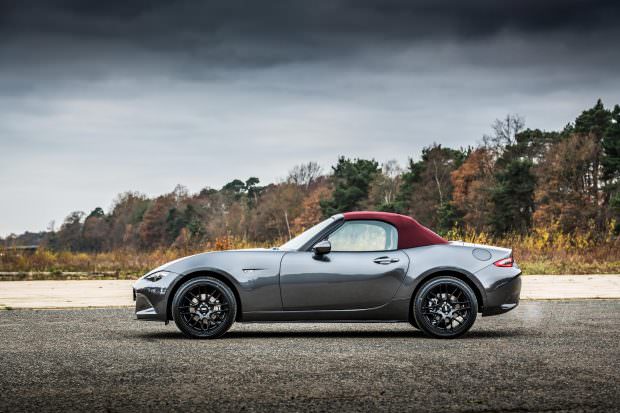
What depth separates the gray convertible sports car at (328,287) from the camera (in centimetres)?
877

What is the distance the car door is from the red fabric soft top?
0.21 meters

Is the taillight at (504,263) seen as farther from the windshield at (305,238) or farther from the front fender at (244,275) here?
the front fender at (244,275)

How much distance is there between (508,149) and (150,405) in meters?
67.5

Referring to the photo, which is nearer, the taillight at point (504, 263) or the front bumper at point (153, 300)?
the front bumper at point (153, 300)

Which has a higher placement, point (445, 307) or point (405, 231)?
point (405, 231)

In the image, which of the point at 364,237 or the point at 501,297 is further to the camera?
the point at 364,237

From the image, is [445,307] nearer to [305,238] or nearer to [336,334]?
[336,334]

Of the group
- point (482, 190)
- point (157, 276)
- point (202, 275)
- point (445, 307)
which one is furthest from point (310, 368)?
point (482, 190)

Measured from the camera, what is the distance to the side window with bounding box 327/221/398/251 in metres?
9.08

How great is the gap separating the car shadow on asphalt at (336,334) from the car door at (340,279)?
0.57 m

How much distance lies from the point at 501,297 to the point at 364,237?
5.57 ft

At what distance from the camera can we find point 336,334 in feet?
31.3

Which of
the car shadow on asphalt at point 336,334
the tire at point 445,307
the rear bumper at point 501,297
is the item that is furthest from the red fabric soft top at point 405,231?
the car shadow on asphalt at point 336,334

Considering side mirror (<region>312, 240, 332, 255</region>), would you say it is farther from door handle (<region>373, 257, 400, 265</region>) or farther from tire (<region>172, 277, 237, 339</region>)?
tire (<region>172, 277, 237, 339</region>)
